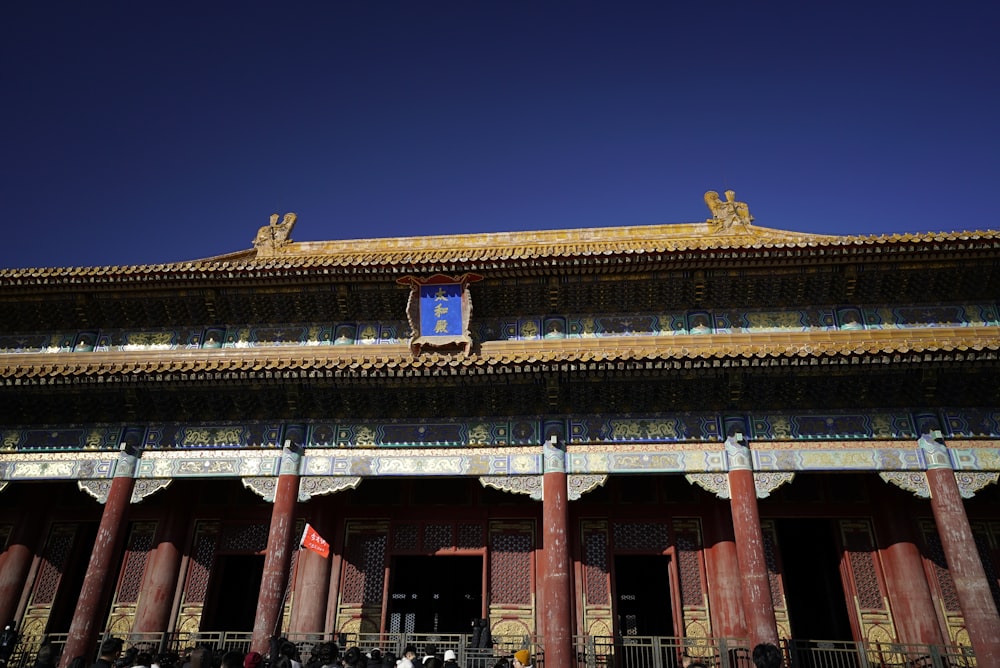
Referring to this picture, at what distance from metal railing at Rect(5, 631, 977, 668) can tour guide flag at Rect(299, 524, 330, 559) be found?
127 centimetres

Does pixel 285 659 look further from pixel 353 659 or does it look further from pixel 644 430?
pixel 644 430

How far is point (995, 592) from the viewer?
37.7 feet

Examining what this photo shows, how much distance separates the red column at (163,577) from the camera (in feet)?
40.3

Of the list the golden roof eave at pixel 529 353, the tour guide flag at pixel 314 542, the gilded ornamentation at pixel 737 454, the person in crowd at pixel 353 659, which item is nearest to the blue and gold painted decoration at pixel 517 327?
the golden roof eave at pixel 529 353

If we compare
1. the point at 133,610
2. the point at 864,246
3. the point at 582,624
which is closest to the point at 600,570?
the point at 582,624

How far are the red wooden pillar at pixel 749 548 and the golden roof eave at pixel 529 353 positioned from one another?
1.74 metres

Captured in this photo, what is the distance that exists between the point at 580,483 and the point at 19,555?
10.6 meters

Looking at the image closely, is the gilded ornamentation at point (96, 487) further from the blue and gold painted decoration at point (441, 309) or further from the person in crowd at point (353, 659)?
the person in crowd at point (353, 659)

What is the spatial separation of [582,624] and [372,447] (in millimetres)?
4666

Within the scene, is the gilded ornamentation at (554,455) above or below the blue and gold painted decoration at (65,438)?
below

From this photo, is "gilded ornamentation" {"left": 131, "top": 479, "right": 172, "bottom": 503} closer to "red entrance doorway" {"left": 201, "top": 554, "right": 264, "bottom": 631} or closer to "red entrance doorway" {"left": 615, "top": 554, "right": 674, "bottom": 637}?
"red entrance doorway" {"left": 201, "top": 554, "right": 264, "bottom": 631}

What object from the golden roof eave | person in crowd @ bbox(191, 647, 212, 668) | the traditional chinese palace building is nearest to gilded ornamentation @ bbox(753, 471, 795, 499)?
the traditional chinese palace building

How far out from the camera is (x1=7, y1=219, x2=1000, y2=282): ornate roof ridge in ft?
43.0

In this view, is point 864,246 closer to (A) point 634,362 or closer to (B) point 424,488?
(A) point 634,362
